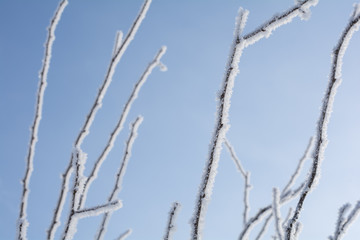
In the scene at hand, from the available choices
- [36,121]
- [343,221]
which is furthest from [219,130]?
[36,121]

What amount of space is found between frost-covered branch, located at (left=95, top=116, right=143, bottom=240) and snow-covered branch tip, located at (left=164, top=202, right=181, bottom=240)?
0.72m

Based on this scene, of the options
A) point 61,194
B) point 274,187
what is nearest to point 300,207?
point 274,187

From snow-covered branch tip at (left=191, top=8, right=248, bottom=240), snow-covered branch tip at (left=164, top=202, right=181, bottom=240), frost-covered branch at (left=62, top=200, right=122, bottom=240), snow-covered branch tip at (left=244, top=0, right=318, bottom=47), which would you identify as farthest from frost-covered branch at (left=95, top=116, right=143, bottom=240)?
snow-covered branch tip at (left=244, top=0, right=318, bottom=47)

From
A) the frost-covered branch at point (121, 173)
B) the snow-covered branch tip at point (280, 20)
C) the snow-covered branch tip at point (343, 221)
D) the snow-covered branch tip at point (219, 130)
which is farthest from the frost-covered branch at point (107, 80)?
the snow-covered branch tip at point (343, 221)

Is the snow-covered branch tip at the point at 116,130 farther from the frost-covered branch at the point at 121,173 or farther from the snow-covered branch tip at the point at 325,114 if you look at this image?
the snow-covered branch tip at the point at 325,114

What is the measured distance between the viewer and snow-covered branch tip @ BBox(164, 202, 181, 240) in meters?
1.20

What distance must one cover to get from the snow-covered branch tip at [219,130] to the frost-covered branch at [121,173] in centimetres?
85

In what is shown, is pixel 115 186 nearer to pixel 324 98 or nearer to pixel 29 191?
pixel 29 191

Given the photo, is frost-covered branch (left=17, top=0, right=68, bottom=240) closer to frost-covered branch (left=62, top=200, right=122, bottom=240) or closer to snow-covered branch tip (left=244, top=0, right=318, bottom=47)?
frost-covered branch (left=62, top=200, right=122, bottom=240)

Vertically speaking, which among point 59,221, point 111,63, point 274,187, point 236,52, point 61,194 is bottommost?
point 274,187

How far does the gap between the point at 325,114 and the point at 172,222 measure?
2.06ft

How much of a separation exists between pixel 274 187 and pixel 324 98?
36 cm

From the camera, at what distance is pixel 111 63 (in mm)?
1906

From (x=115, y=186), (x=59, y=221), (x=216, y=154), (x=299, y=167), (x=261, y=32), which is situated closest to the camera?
(x=216, y=154)
